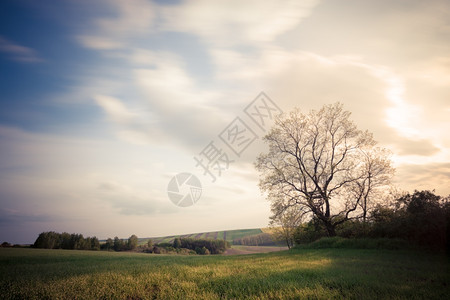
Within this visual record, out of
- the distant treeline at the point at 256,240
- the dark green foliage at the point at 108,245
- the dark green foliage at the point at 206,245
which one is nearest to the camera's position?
the dark green foliage at the point at 108,245

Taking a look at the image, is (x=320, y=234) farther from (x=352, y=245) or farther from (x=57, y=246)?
(x=57, y=246)

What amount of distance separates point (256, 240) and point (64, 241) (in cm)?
7537

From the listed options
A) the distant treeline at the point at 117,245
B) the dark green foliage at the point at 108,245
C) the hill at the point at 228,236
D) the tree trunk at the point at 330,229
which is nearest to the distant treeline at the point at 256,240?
the hill at the point at 228,236

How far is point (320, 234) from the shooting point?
85.5 ft

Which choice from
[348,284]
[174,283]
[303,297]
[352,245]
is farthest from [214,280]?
[352,245]

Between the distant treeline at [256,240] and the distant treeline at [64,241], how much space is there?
62.4 metres

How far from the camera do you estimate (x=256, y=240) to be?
322ft

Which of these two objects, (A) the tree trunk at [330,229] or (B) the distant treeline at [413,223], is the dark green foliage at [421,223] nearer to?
(B) the distant treeline at [413,223]

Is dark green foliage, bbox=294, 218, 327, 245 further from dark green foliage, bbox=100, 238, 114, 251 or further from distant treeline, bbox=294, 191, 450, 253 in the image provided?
dark green foliage, bbox=100, 238, 114, 251

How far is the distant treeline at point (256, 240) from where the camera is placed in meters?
94.2

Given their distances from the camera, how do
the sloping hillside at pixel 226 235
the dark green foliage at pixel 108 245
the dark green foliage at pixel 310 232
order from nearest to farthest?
the dark green foliage at pixel 310 232
the dark green foliage at pixel 108 245
the sloping hillside at pixel 226 235

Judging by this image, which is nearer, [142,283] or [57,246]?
[142,283]

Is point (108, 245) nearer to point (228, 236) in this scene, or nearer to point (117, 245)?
point (117, 245)

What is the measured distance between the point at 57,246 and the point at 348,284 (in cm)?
7402
